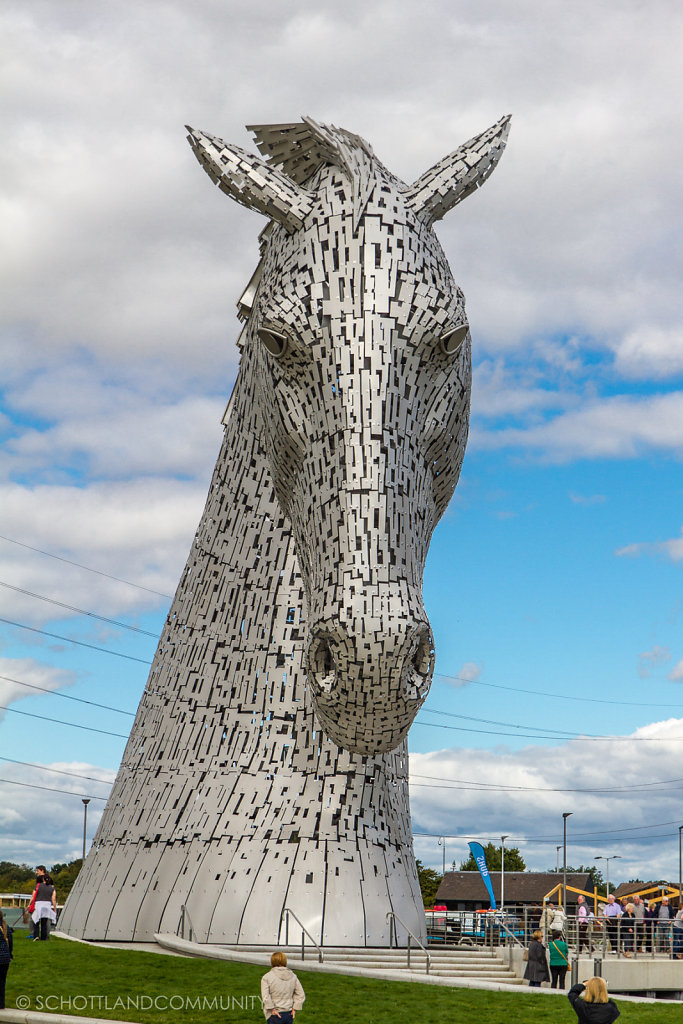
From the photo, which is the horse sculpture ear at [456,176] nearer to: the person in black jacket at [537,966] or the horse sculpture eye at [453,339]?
the horse sculpture eye at [453,339]

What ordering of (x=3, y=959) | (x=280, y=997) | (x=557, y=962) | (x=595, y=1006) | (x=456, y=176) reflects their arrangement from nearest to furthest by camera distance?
1. (x=595, y=1006)
2. (x=280, y=997)
3. (x=3, y=959)
4. (x=456, y=176)
5. (x=557, y=962)

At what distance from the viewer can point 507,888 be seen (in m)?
72.0

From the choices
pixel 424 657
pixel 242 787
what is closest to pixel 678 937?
pixel 242 787

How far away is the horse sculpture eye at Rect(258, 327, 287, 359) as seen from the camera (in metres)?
11.1

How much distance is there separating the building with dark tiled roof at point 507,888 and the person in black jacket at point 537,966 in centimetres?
5201

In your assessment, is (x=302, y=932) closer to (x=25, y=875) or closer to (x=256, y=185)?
(x=256, y=185)

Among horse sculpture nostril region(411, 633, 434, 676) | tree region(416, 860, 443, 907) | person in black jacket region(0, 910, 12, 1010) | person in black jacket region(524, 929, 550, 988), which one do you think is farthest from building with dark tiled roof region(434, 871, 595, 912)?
horse sculpture nostril region(411, 633, 434, 676)

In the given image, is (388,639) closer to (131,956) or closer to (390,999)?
(390,999)

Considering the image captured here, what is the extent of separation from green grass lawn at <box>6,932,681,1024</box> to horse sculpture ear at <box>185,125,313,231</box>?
755 cm

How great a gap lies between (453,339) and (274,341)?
1658 millimetres

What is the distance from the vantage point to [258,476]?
1503 centimetres

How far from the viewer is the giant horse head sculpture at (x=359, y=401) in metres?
10.3

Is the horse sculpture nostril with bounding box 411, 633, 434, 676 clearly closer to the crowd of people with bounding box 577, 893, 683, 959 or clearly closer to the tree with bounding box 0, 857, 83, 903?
the crowd of people with bounding box 577, 893, 683, 959

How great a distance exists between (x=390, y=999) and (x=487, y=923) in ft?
28.1
